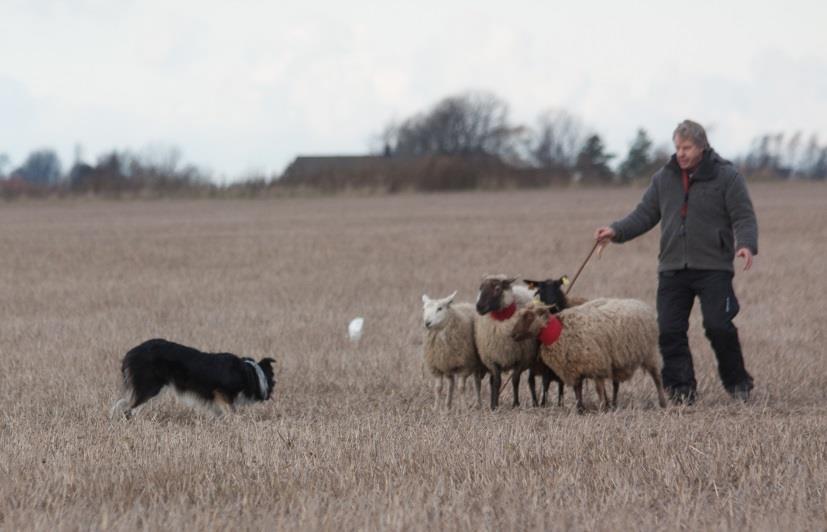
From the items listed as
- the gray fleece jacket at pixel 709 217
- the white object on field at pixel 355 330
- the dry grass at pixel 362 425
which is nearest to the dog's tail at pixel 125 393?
the dry grass at pixel 362 425

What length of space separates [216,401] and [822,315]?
8.78 metres

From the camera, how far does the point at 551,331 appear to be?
9.23 m

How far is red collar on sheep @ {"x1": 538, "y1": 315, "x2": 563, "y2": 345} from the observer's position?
30.3 ft

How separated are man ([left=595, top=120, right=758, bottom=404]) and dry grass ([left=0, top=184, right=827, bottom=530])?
42 cm

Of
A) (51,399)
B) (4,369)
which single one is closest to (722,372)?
(51,399)

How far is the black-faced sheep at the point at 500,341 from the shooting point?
9.45 m

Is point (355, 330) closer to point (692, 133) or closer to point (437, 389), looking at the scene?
point (437, 389)

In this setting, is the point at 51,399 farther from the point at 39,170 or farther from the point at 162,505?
the point at 39,170

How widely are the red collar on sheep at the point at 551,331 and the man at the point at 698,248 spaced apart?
Answer: 928mm

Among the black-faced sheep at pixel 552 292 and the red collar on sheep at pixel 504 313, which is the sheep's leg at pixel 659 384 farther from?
the red collar on sheep at pixel 504 313

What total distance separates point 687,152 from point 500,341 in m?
2.03

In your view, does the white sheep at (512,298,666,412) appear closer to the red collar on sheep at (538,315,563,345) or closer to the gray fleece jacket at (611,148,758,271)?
the red collar on sheep at (538,315,563,345)

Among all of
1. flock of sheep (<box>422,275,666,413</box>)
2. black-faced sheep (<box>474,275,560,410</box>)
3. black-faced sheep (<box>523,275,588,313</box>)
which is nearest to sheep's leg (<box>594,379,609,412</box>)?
flock of sheep (<box>422,275,666,413</box>)

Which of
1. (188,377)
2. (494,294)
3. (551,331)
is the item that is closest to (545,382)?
(551,331)
